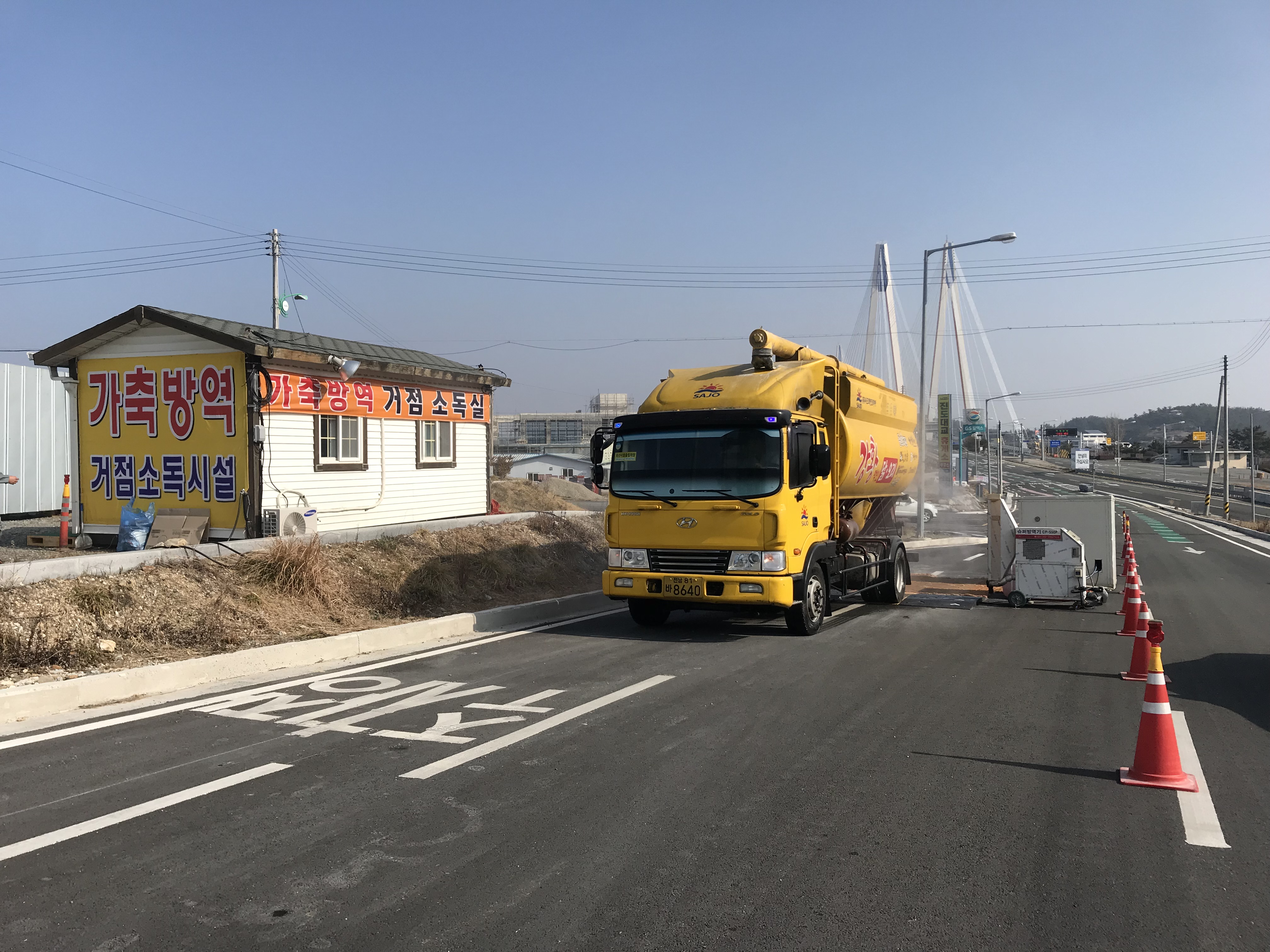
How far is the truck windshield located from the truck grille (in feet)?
2.24

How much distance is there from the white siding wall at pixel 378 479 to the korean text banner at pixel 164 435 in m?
0.59

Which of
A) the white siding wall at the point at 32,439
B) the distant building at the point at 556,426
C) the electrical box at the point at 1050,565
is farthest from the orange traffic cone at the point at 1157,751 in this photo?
the distant building at the point at 556,426

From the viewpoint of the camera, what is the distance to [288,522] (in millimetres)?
14742

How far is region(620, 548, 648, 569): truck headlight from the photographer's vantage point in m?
12.0

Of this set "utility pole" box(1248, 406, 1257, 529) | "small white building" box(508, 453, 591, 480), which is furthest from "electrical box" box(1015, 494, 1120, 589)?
"small white building" box(508, 453, 591, 480)

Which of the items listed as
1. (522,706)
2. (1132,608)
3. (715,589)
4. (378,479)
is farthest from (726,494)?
(378,479)

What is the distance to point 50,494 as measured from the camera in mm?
23922

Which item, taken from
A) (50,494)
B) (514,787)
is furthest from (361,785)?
(50,494)

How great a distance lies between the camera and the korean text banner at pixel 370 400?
49.8ft

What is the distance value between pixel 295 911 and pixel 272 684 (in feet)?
16.8

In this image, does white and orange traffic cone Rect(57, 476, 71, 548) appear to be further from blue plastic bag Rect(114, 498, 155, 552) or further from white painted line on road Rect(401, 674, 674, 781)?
white painted line on road Rect(401, 674, 674, 781)

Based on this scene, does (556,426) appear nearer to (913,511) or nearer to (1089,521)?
(913,511)

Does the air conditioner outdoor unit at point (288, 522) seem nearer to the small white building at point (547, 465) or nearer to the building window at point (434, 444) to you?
the building window at point (434, 444)

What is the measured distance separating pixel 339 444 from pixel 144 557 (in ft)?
16.8
